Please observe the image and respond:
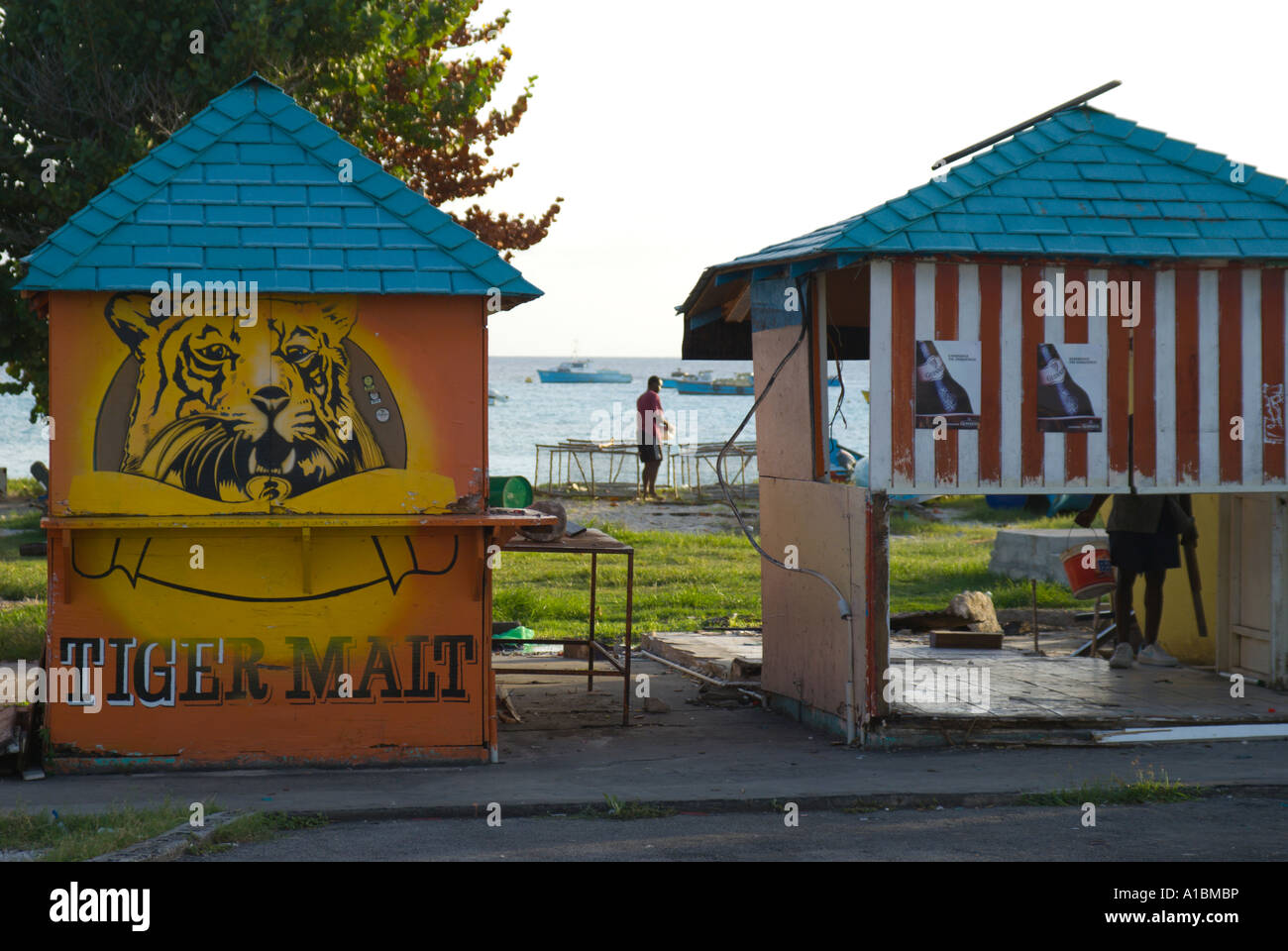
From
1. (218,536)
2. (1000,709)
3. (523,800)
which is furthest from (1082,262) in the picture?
(218,536)

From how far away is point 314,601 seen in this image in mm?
8219

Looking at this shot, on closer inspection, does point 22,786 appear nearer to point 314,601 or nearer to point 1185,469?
point 314,601

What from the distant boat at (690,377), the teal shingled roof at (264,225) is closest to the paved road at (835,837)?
the teal shingled roof at (264,225)

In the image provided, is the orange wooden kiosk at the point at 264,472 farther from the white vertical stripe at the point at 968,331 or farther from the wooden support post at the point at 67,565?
the white vertical stripe at the point at 968,331

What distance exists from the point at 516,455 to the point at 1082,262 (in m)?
54.8

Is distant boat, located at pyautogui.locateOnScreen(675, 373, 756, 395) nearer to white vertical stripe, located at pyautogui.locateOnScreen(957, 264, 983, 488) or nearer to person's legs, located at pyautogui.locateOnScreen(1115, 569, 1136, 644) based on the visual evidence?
person's legs, located at pyautogui.locateOnScreen(1115, 569, 1136, 644)

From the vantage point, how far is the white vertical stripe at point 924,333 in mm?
8844

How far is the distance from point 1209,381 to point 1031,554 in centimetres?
792

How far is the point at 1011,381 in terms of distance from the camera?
9.00 metres

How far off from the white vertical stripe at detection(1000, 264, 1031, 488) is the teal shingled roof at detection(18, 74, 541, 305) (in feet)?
10.7

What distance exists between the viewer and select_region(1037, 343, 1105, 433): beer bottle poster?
905 cm

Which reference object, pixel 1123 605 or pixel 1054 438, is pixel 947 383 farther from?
pixel 1123 605

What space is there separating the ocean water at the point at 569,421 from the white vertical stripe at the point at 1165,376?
26.4m

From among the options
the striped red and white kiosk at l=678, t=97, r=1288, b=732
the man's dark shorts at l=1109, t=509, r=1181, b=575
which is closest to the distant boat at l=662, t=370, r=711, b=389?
the man's dark shorts at l=1109, t=509, r=1181, b=575
